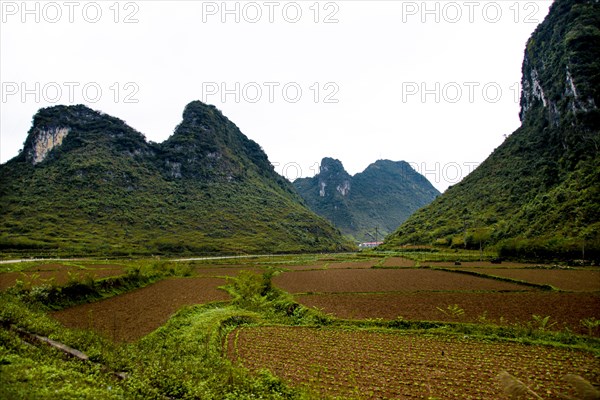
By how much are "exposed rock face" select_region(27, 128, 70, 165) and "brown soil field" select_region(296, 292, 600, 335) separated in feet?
474

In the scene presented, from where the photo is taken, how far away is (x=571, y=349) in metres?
13.5

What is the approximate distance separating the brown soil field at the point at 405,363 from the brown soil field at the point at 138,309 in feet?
19.4

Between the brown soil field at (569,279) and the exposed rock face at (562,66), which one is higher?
the exposed rock face at (562,66)

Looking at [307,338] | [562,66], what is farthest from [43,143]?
[562,66]

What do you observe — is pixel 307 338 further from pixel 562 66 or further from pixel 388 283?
pixel 562 66

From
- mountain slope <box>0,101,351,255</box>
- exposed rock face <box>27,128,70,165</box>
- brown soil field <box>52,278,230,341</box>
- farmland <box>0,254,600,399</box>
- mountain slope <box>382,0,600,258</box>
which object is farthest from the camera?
exposed rock face <box>27,128,70,165</box>

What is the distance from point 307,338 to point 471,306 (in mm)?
12428

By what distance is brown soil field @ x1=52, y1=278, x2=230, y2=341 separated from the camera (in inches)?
675

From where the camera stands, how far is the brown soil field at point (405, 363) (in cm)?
1013

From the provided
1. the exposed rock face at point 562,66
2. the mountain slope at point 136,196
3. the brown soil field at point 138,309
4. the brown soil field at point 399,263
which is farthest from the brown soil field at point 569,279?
the mountain slope at point 136,196

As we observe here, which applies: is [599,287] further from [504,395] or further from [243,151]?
[243,151]

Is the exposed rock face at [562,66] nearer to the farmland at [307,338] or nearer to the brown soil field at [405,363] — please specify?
the farmland at [307,338]

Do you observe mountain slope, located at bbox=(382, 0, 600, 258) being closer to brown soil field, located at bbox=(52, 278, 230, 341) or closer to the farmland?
the farmland

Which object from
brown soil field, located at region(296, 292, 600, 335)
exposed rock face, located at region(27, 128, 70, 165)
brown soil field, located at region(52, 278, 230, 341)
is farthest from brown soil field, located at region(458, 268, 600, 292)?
exposed rock face, located at region(27, 128, 70, 165)
